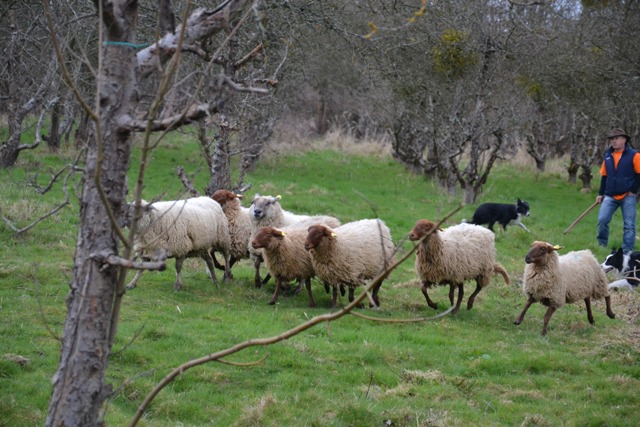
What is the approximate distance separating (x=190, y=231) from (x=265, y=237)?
1084mm

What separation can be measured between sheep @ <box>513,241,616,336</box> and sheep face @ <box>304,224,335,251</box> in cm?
265

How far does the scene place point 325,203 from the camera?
702 inches

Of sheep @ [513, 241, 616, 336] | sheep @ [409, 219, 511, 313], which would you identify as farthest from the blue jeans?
sheep @ [409, 219, 511, 313]

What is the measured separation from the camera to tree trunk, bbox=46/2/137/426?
3.18 meters

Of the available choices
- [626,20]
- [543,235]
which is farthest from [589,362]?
[626,20]

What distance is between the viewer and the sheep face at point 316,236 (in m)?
9.71

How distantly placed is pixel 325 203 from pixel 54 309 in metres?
10.1

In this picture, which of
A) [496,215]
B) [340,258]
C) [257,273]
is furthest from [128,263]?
[496,215]

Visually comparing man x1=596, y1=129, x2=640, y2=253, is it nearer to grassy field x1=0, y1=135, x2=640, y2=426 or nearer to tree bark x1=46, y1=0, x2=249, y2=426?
grassy field x1=0, y1=135, x2=640, y2=426

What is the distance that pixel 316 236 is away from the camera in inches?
386

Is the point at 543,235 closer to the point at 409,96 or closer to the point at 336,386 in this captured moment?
the point at 409,96

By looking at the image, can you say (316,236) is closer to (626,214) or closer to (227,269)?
(227,269)

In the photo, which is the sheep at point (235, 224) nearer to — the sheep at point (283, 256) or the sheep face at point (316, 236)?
the sheep at point (283, 256)

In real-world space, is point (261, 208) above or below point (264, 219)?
above
